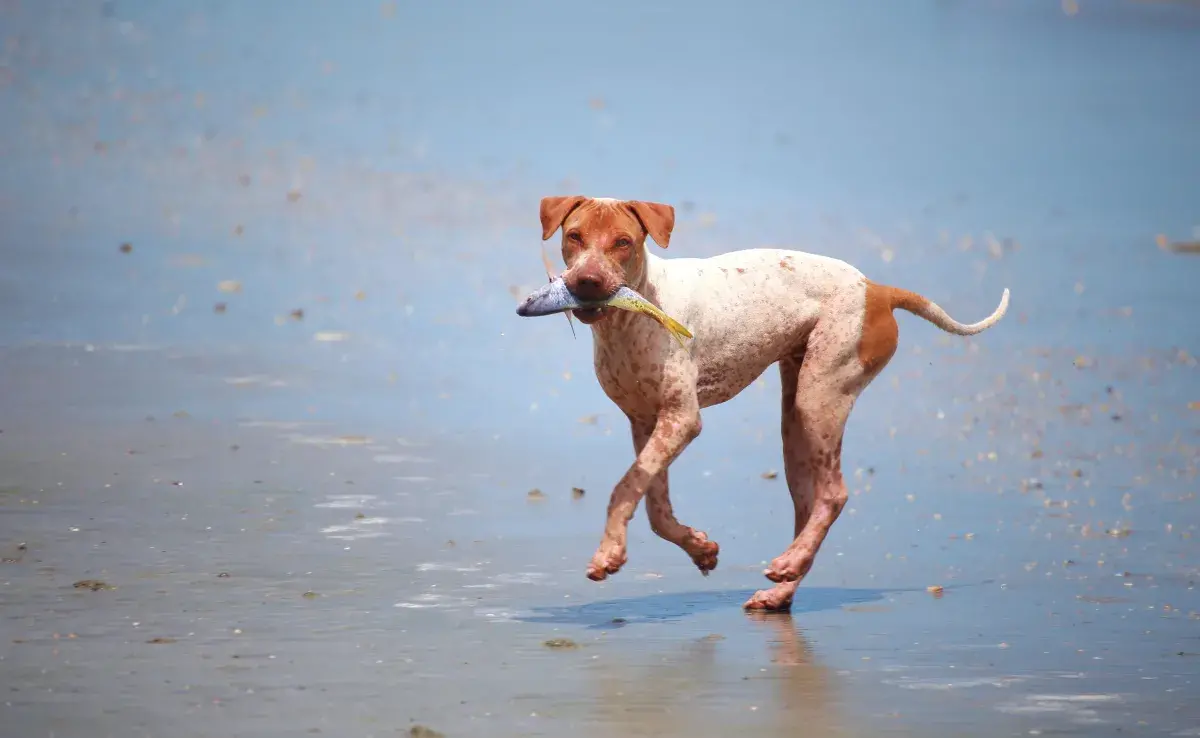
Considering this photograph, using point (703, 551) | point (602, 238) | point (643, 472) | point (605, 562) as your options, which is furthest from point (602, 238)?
point (703, 551)

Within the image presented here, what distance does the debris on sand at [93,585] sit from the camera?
9031mm

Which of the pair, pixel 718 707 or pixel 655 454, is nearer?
pixel 718 707

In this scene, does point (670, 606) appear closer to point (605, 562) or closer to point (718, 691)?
point (605, 562)

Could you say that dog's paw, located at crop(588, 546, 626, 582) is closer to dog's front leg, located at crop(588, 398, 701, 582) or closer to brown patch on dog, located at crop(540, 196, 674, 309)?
dog's front leg, located at crop(588, 398, 701, 582)

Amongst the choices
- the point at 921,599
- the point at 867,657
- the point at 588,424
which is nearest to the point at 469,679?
the point at 867,657

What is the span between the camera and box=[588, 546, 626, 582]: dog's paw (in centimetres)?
859

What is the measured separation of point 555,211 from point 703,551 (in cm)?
171

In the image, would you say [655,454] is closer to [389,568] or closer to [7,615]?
[389,568]

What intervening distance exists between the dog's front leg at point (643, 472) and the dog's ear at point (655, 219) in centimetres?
70

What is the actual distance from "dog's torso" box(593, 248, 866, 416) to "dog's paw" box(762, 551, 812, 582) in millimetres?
783

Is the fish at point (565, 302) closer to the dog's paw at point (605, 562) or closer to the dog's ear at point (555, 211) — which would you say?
the dog's ear at point (555, 211)

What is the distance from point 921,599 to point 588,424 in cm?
455

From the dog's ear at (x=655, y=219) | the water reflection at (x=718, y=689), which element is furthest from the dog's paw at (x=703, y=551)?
the dog's ear at (x=655, y=219)

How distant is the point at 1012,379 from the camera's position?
578 inches
